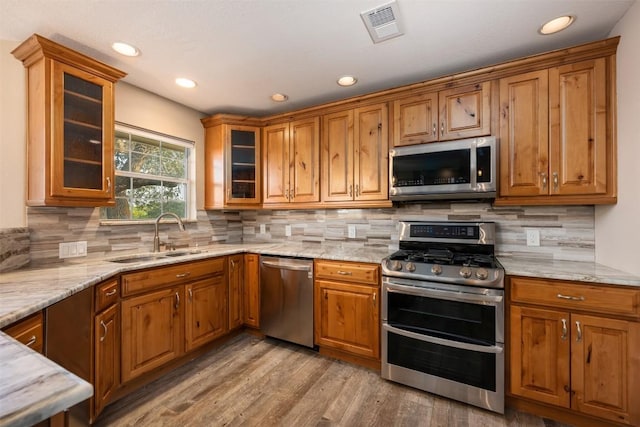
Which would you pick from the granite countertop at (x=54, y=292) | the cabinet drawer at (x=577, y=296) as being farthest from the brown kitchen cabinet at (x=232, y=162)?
the cabinet drawer at (x=577, y=296)

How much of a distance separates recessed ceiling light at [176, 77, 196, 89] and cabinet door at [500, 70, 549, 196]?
2.55 m

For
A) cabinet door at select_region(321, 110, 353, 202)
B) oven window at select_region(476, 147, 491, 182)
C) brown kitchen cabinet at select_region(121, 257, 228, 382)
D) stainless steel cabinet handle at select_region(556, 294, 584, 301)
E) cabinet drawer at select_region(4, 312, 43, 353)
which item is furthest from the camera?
cabinet door at select_region(321, 110, 353, 202)

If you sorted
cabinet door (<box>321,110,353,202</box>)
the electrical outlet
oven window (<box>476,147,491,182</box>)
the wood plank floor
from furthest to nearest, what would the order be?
cabinet door (<box>321,110,353,202</box>)
the electrical outlet
oven window (<box>476,147,491,182</box>)
the wood plank floor

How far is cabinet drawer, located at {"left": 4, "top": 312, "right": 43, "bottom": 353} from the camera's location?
3.61 feet

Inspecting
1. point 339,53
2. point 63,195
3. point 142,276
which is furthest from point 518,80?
point 63,195

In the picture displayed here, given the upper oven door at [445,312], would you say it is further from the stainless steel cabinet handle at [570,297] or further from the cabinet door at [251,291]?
the cabinet door at [251,291]

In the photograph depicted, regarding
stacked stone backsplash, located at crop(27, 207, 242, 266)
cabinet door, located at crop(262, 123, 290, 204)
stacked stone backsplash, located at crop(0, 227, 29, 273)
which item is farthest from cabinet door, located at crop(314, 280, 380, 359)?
stacked stone backsplash, located at crop(0, 227, 29, 273)

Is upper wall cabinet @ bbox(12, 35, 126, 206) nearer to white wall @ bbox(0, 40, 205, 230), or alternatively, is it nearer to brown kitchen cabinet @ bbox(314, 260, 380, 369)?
white wall @ bbox(0, 40, 205, 230)

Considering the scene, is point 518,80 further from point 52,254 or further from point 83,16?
point 52,254

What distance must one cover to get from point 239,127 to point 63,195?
68.5 inches

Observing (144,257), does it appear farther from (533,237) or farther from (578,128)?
(578,128)

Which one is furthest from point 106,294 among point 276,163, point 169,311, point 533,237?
point 533,237

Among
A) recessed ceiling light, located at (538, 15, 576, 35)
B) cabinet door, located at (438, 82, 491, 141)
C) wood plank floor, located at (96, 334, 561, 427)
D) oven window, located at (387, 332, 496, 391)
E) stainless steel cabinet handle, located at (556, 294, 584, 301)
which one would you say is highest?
recessed ceiling light, located at (538, 15, 576, 35)

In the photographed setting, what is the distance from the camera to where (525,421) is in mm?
1765
